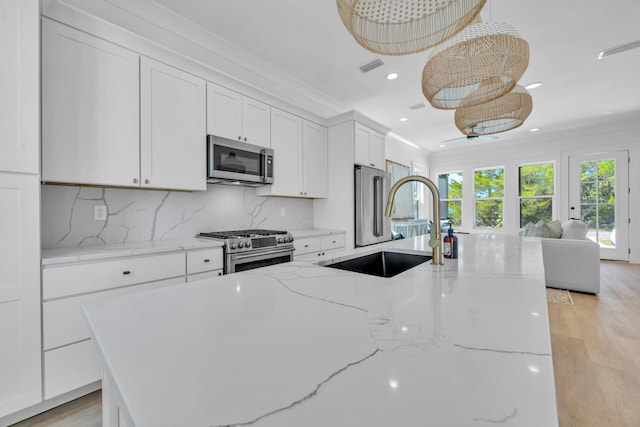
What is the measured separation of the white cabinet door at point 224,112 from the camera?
2.44m

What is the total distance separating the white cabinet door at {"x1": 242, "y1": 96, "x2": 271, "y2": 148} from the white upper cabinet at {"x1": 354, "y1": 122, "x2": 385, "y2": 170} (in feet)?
3.86

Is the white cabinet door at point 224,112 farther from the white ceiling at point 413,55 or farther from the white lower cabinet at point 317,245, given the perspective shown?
the white lower cabinet at point 317,245

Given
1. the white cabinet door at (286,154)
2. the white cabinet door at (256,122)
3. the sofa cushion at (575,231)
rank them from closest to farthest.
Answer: the white cabinet door at (256,122), the white cabinet door at (286,154), the sofa cushion at (575,231)

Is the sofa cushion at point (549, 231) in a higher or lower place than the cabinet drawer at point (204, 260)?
higher

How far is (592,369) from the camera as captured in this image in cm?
189

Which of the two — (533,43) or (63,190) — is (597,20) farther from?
(63,190)

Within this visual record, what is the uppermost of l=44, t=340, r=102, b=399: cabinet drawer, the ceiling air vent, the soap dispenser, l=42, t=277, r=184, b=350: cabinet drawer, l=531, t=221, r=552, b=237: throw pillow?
the ceiling air vent

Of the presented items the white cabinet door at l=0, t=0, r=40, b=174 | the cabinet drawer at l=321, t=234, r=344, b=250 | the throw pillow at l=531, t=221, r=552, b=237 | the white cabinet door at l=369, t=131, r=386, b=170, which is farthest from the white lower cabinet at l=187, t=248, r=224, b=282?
the throw pillow at l=531, t=221, r=552, b=237

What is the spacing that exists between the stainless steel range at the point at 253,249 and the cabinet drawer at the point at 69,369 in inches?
37.4

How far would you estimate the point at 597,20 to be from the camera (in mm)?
2473

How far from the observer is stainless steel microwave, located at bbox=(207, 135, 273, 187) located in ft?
7.95

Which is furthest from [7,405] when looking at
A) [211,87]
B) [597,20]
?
[597,20]

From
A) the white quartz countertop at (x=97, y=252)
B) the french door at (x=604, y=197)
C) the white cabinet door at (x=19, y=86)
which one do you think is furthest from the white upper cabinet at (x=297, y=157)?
the french door at (x=604, y=197)

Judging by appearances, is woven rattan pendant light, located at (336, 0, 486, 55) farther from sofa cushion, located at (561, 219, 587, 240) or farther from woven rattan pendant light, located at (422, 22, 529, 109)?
sofa cushion, located at (561, 219, 587, 240)
